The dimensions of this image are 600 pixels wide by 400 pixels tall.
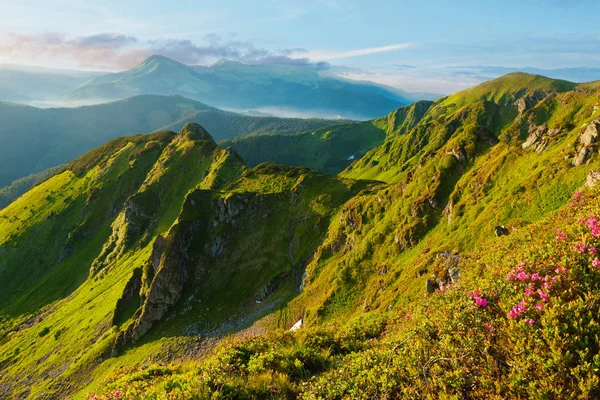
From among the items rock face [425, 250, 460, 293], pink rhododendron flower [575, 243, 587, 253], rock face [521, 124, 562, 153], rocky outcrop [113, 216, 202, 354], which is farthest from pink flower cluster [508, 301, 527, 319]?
rocky outcrop [113, 216, 202, 354]

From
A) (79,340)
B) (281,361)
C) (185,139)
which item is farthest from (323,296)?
(185,139)

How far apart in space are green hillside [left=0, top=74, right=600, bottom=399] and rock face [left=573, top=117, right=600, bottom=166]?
200mm

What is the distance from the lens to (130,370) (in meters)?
17.5

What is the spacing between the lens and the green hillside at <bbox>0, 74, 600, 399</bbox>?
902cm

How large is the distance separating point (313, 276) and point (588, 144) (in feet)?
159

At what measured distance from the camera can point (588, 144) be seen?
3644 centimetres

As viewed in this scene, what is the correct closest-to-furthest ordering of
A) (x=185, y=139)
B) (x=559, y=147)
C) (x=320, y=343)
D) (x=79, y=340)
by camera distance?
(x=320, y=343) → (x=559, y=147) → (x=79, y=340) → (x=185, y=139)

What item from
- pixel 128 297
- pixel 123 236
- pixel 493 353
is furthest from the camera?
pixel 123 236

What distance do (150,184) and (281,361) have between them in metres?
157

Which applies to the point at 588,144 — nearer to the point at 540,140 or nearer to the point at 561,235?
the point at 540,140

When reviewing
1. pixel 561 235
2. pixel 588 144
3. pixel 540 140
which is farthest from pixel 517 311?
pixel 540 140

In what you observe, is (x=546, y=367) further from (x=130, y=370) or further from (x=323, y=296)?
(x=323, y=296)

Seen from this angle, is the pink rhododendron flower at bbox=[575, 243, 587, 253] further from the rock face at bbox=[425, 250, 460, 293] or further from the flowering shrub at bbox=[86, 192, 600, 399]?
the rock face at bbox=[425, 250, 460, 293]

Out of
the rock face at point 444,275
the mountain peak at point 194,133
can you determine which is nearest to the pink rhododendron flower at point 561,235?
the rock face at point 444,275
